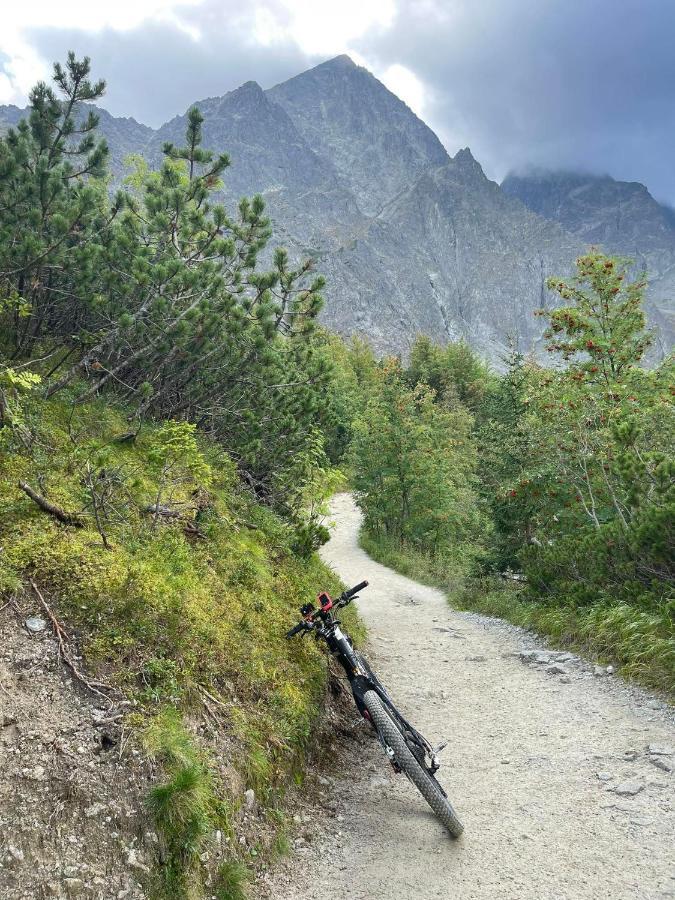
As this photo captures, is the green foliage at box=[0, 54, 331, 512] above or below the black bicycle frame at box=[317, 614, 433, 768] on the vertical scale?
above

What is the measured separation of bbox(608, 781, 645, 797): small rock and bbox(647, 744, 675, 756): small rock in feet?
1.68

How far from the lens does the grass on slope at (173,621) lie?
3244mm

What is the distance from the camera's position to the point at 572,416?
10.2 metres

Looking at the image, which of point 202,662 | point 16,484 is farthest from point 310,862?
point 16,484

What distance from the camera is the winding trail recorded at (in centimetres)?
340

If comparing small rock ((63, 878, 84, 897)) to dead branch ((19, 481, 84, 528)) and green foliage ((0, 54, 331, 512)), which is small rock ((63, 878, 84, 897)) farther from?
green foliage ((0, 54, 331, 512))

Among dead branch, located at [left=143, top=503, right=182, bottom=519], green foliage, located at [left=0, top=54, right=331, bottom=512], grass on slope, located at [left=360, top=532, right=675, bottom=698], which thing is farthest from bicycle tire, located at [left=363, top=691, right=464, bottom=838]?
green foliage, located at [left=0, top=54, right=331, bottom=512]

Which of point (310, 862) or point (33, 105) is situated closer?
point (310, 862)

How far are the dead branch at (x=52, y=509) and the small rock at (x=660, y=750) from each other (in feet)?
17.0

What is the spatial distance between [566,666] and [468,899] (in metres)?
4.14

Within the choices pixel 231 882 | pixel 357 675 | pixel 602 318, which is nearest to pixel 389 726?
pixel 357 675

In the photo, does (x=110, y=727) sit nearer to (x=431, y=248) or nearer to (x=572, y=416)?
(x=572, y=416)

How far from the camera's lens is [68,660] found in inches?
137

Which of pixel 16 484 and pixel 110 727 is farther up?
pixel 16 484
